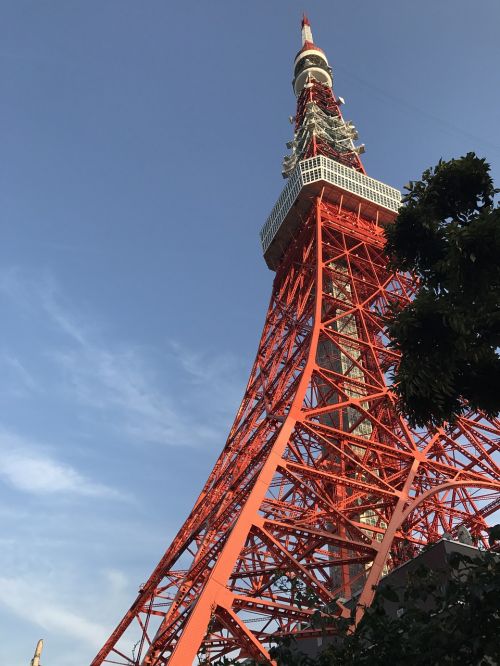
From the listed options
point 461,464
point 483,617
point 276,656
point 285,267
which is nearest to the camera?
point 483,617

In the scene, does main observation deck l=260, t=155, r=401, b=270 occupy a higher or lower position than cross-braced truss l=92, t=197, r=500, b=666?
higher

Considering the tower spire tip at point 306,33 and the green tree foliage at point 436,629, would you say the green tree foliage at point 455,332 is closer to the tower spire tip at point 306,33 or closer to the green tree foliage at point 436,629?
the green tree foliage at point 436,629

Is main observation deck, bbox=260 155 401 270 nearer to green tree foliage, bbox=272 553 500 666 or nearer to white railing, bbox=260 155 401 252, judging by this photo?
white railing, bbox=260 155 401 252

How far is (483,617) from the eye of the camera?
5.13 meters

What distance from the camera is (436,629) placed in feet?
17.4

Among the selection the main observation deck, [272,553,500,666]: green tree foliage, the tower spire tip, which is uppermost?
the tower spire tip

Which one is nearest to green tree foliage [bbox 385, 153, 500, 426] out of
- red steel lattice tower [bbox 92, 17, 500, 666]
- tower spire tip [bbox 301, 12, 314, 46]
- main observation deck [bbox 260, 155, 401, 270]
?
red steel lattice tower [bbox 92, 17, 500, 666]

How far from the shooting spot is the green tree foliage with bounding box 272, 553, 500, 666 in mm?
5117

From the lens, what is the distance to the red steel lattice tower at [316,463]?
1241cm

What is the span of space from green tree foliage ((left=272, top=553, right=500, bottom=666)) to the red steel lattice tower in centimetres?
88

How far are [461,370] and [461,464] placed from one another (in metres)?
10.7

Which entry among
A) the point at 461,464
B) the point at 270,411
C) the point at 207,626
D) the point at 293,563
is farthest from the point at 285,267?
the point at 207,626

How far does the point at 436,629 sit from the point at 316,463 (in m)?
12.7

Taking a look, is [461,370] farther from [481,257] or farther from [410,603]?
[410,603]
